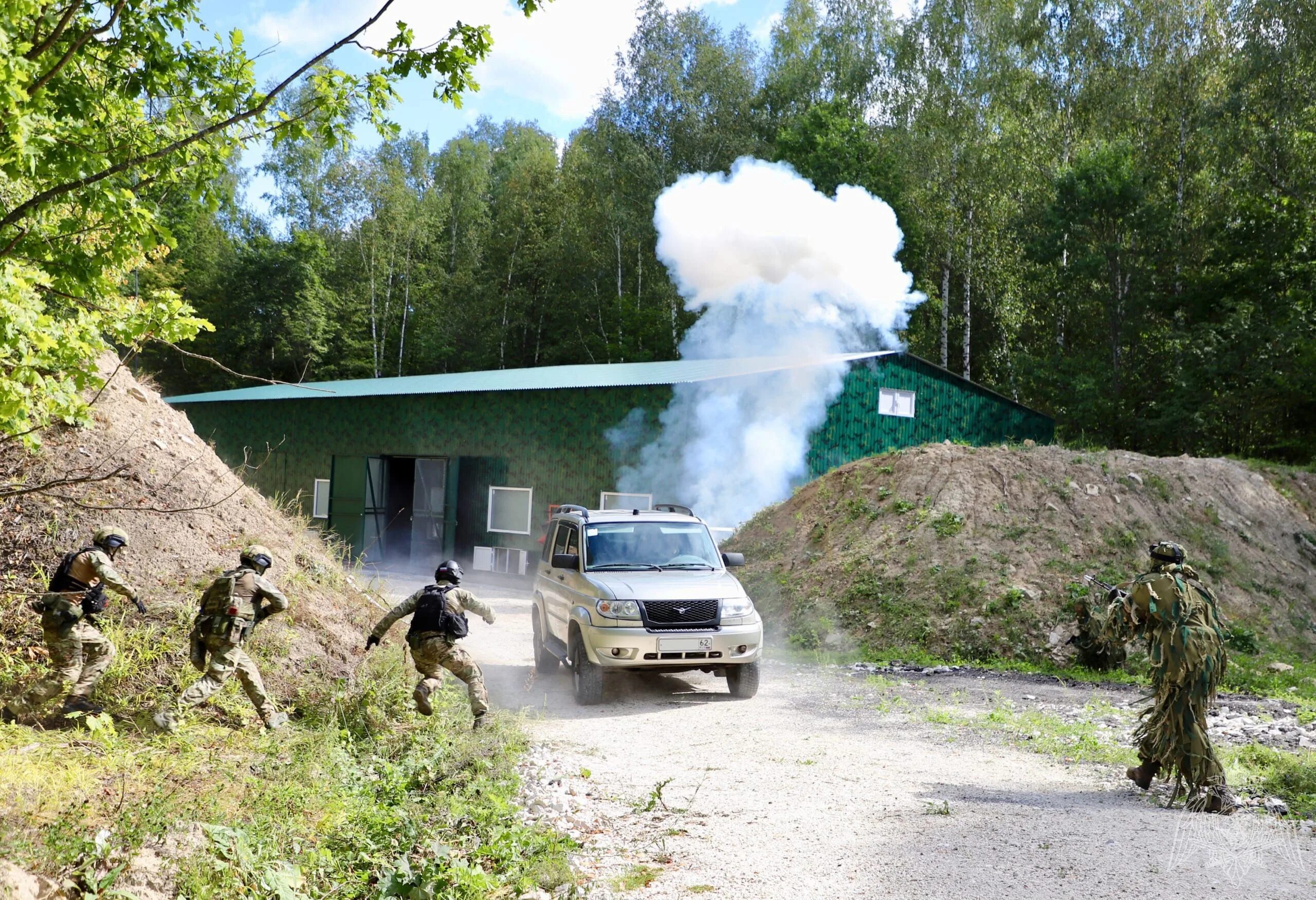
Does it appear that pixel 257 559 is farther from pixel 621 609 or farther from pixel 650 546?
pixel 650 546

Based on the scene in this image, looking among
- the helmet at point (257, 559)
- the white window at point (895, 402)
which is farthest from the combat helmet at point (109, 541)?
the white window at point (895, 402)

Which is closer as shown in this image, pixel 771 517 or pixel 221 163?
pixel 221 163

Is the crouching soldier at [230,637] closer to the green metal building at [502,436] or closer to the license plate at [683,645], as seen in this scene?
the license plate at [683,645]

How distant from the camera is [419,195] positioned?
201 feet

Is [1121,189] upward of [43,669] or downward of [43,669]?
upward

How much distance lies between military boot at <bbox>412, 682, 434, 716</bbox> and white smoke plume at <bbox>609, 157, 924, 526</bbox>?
13.0 m

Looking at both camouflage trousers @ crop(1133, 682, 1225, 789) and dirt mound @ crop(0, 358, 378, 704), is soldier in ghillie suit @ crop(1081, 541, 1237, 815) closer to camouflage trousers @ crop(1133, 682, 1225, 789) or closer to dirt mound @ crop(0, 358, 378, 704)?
camouflage trousers @ crop(1133, 682, 1225, 789)

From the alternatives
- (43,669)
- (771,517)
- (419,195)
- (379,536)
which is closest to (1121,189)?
(771,517)

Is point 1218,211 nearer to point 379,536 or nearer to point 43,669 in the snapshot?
point 379,536

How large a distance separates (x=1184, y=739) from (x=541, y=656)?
772cm

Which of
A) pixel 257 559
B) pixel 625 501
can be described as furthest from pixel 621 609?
pixel 625 501

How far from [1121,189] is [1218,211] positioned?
324 cm

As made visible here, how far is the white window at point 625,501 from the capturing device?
22.4 meters

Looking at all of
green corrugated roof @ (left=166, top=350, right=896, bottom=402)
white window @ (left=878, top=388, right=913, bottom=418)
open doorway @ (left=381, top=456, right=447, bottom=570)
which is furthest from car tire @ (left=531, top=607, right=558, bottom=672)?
open doorway @ (left=381, top=456, right=447, bottom=570)
